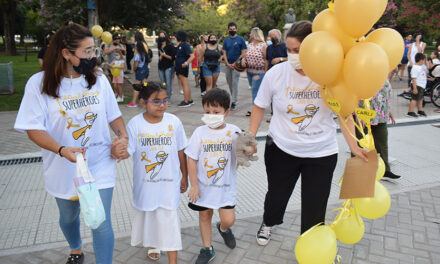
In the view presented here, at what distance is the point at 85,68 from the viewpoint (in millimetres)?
2363

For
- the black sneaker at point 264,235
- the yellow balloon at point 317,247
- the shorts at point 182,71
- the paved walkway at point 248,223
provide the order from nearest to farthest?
the yellow balloon at point 317,247 < the paved walkway at point 248,223 < the black sneaker at point 264,235 < the shorts at point 182,71

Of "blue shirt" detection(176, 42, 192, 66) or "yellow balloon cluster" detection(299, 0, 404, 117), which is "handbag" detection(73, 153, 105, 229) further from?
"blue shirt" detection(176, 42, 192, 66)

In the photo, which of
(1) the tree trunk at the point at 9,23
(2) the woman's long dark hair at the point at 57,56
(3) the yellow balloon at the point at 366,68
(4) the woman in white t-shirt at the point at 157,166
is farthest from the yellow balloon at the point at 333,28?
(1) the tree trunk at the point at 9,23


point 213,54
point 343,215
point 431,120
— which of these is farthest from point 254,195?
point 431,120

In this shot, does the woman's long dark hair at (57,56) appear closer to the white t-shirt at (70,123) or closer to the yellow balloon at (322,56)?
the white t-shirt at (70,123)

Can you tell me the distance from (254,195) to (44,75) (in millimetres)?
2785

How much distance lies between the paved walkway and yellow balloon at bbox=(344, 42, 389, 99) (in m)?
1.58

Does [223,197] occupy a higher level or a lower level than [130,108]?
higher

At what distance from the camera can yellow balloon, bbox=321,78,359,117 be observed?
2.46m

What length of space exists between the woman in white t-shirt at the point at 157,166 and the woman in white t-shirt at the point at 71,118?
0.19 m

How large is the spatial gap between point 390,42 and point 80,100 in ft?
6.89

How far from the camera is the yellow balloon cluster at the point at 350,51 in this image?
2.21 meters

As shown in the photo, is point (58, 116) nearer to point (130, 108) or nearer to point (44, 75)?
point (44, 75)

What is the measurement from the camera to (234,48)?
8.58 metres
